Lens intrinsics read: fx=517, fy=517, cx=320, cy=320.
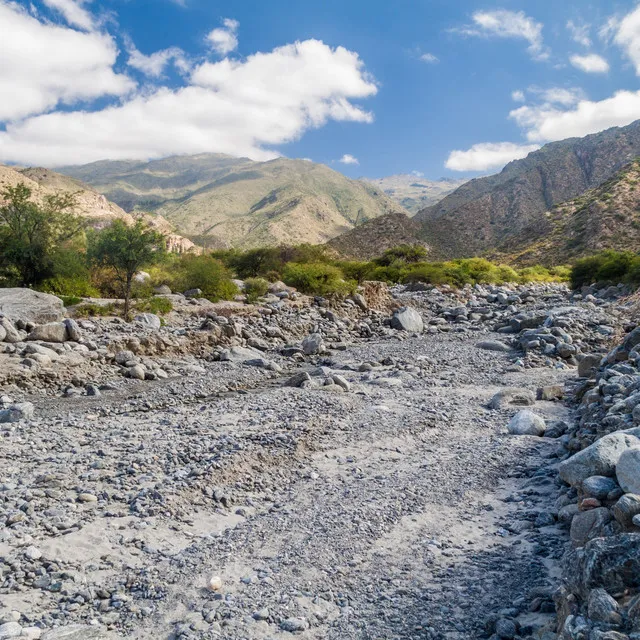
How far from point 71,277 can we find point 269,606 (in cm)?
1883

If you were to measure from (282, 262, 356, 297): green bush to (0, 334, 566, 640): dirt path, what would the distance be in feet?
51.1

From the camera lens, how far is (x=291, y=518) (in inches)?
234

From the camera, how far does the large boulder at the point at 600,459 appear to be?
5285 mm

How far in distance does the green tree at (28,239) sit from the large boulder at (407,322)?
45.8ft

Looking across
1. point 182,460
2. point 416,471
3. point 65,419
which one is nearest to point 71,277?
point 65,419

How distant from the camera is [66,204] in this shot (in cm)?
2267

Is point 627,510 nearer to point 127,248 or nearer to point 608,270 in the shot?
point 127,248

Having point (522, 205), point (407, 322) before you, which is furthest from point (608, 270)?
point (522, 205)

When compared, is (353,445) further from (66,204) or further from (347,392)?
(66,204)

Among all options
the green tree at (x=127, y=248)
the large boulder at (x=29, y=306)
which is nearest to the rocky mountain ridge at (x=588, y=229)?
the green tree at (x=127, y=248)

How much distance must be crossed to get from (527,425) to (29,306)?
1378cm

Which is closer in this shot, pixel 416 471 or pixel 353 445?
pixel 416 471

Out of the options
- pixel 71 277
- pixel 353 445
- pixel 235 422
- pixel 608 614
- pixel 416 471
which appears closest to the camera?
pixel 608 614

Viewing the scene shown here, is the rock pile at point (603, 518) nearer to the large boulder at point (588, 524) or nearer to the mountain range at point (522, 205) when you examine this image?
the large boulder at point (588, 524)
